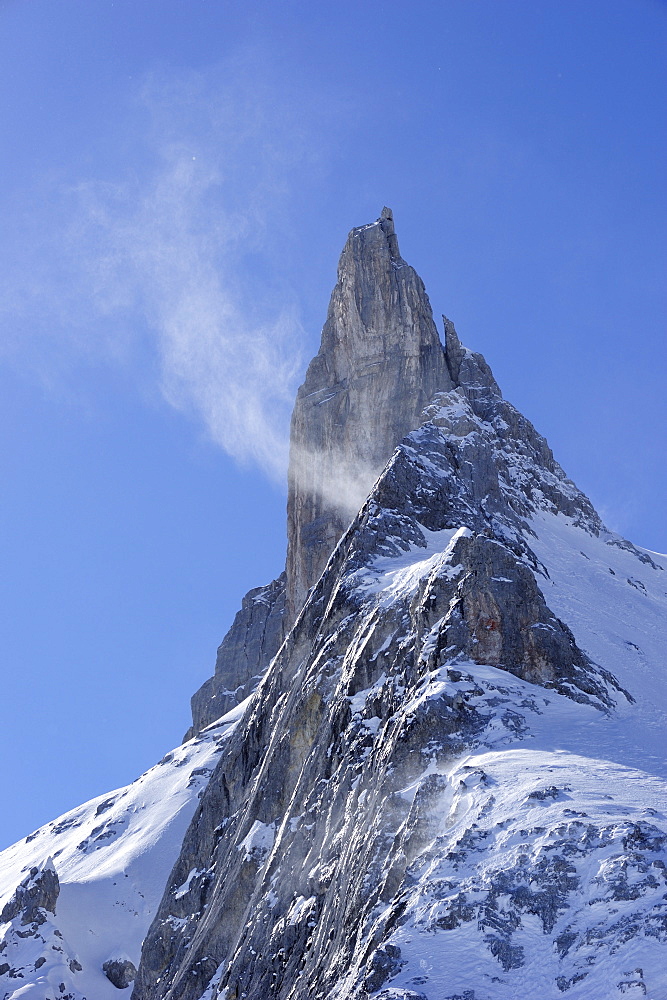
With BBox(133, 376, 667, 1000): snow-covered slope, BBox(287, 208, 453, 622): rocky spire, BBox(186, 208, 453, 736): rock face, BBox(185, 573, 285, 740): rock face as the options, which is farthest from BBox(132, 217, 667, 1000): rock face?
BBox(185, 573, 285, 740): rock face

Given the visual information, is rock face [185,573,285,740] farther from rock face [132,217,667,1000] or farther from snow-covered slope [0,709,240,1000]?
rock face [132,217,667,1000]

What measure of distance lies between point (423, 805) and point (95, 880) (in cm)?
6236

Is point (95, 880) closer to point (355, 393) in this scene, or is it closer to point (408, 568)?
point (355, 393)

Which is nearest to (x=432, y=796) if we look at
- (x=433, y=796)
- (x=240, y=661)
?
(x=433, y=796)

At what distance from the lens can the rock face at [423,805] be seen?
21656 millimetres

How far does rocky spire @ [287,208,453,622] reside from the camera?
278 feet

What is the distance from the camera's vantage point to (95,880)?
8188cm

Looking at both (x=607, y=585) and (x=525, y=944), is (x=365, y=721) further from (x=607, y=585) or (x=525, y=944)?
(x=607, y=585)

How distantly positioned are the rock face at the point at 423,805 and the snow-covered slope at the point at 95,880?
25.0 metres

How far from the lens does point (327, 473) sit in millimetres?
87812

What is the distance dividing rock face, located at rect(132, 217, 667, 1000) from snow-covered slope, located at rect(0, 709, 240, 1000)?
983 inches

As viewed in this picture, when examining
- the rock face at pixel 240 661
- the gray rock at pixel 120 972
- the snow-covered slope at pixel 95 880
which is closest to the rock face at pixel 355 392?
the snow-covered slope at pixel 95 880

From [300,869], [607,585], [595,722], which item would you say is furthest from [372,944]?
[607,585]

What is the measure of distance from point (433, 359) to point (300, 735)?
52.4 metres
